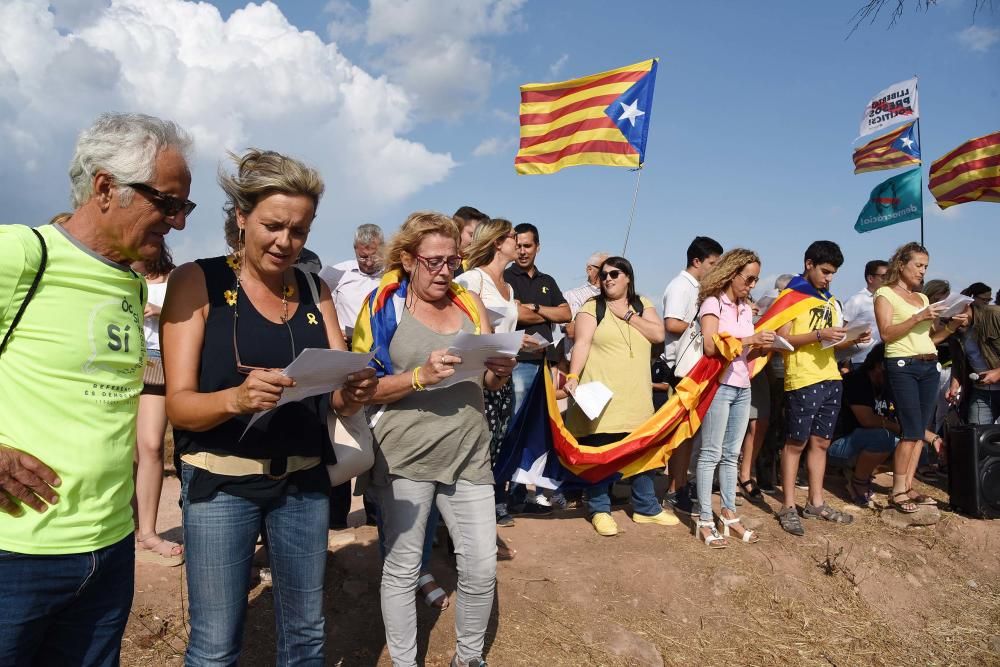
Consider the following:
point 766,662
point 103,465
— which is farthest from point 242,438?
point 766,662

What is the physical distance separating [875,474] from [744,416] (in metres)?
3.59

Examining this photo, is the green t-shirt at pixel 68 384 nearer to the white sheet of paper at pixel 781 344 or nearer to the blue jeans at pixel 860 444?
the white sheet of paper at pixel 781 344

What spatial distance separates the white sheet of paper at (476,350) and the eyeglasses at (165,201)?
3.74 feet

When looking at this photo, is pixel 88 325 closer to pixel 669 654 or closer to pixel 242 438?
pixel 242 438

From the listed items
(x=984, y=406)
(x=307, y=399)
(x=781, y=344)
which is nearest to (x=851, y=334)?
(x=781, y=344)

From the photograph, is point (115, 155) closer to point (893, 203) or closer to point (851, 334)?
point (851, 334)

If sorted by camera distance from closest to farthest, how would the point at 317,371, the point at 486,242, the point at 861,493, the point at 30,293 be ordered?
the point at 30,293 → the point at 317,371 → the point at 486,242 → the point at 861,493

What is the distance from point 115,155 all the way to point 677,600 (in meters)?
4.43

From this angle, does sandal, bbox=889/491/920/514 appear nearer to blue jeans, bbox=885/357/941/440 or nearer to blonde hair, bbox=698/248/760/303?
blue jeans, bbox=885/357/941/440

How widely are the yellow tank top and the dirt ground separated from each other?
1.67 metres

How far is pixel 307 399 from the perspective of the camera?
2.47m

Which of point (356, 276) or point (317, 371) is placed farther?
point (356, 276)

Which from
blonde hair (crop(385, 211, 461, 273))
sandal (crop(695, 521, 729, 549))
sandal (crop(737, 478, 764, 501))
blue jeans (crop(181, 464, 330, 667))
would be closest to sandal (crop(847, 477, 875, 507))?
sandal (crop(737, 478, 764, 501))

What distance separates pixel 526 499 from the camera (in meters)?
6.29
